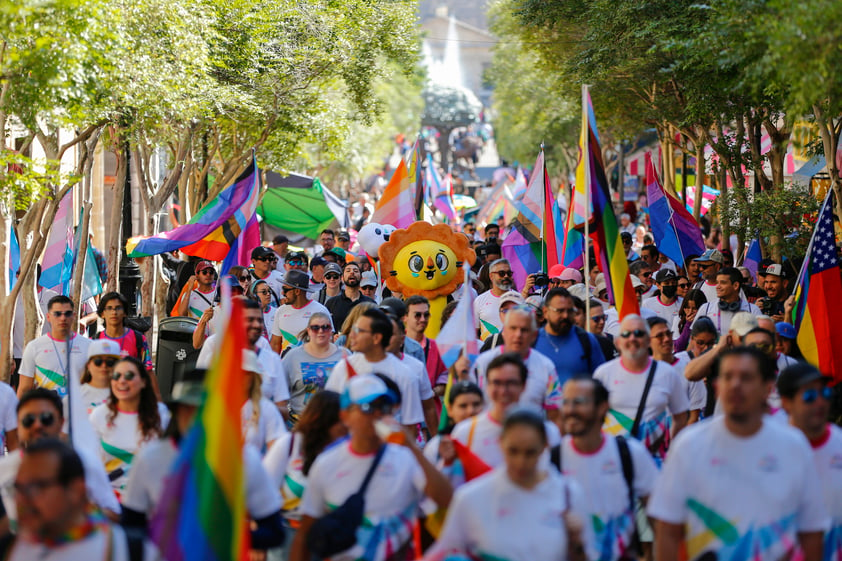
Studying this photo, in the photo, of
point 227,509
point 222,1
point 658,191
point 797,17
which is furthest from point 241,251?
point 227,509

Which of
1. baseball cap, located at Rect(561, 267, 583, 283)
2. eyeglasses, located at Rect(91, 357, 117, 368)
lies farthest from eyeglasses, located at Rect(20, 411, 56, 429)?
baseball cap, located at Rect(561, 267, 583, 283)

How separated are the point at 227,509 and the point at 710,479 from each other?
1952 millimetres

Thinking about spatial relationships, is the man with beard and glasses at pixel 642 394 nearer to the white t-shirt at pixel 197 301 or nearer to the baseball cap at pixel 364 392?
the baseball cap at pixel 364 392

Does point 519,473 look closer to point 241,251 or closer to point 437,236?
point 437,236

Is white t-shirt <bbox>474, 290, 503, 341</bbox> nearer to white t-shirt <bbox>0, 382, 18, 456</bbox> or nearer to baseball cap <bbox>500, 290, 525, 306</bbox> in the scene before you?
baseball cap <bbox>500, 290, 525, 306</bbox>

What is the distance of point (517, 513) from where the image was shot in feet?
16.1

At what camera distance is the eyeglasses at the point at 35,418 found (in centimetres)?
614

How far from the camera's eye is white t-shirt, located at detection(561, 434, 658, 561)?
5.56 metres

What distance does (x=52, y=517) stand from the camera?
4.68 metres

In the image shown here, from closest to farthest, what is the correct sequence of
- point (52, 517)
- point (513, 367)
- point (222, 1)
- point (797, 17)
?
point (52, 517)
point (513, 367)
point (797, 17)
point (222, 1)

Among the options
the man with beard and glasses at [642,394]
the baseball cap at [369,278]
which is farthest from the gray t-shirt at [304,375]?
the baseball cap at [369,278]

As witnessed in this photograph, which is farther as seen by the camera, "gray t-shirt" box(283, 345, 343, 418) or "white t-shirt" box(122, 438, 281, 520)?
"gray t-shirt" box(283, 345, 343, 418)

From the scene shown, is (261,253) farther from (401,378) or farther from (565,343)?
(401,378)

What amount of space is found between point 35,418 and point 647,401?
11.3ft
